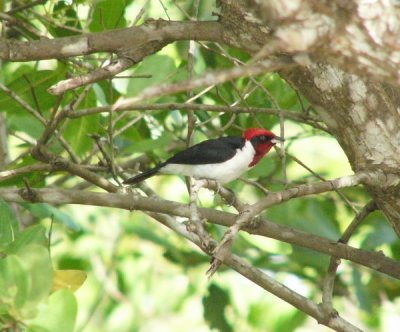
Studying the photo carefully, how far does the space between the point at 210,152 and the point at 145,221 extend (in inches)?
60.7

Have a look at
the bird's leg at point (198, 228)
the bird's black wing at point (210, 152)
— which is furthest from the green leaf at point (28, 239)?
the bird's black wing at point (210, 152)

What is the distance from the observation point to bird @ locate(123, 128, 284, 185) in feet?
14.8

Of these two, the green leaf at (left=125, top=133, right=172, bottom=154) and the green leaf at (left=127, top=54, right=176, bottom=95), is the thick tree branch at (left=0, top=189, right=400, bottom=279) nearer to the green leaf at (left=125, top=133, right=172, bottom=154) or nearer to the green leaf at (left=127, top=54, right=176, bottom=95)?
the green leaf at (left=125, top=133, right=172, bottom=154)

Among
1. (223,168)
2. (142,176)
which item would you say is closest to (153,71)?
(142,176)

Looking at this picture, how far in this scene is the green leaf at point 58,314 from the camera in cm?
226

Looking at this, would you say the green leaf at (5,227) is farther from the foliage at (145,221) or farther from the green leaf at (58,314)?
the green leaf at (58,314)

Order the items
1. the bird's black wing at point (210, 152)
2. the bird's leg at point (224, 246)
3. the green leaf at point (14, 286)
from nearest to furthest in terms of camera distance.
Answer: the green leaf at point (14, 286) → the bird's leg at point (224, 246) → the bird's black wing at point (210, 152)

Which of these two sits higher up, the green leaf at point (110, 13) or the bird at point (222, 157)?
the green leaf at point (110, 13)

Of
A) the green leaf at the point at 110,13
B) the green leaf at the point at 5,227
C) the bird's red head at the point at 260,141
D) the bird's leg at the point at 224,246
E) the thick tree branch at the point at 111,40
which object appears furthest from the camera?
the bird's red head at the point at 260,141

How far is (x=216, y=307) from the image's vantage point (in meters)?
4.63

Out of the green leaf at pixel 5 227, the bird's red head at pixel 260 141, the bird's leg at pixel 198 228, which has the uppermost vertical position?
the bird's red head at pixel 260 141

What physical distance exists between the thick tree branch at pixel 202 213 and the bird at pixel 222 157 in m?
1.17

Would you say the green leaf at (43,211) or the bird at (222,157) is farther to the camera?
the bird at (222,157)

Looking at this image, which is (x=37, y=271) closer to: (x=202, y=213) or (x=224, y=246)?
(x=224, y=246)
